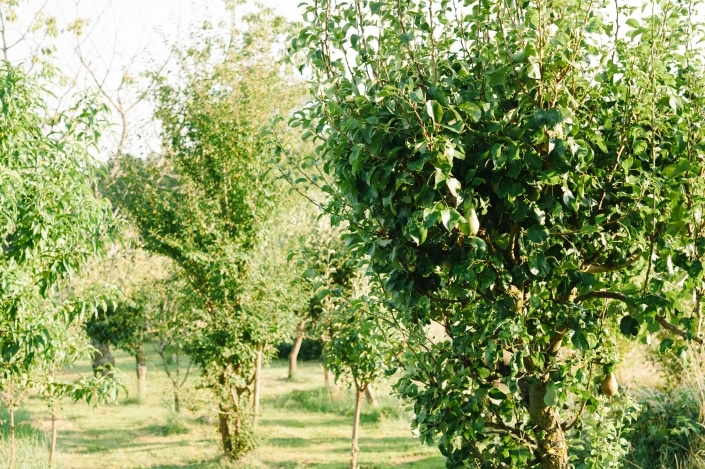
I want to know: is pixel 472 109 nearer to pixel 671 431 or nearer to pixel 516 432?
pixel 516 432

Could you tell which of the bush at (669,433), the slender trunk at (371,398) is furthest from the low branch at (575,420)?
the slender trunk at (371,398)

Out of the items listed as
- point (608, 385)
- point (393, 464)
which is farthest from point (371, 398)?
point (608, 385)

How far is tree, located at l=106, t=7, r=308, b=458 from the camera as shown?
1112 centimetres

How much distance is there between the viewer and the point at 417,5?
9.27ft

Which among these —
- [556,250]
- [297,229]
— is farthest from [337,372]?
[556,250]

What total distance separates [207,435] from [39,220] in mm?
9678

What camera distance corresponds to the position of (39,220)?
567 cm

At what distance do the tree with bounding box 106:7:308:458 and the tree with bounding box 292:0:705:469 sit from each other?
316 inches

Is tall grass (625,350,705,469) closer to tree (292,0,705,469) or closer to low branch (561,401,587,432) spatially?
low branch (561,401,587,432)

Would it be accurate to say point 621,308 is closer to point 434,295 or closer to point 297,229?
point 434,295

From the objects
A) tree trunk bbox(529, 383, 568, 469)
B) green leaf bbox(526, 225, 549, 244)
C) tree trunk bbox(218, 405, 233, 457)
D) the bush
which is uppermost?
green leaf bbox(526, 225, 549, 244)

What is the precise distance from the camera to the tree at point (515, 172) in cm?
264

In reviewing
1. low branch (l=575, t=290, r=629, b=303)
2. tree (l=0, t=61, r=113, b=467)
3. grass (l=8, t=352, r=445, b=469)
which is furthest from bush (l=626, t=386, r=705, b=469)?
tree (l=0, t=61, r=113, b=467)

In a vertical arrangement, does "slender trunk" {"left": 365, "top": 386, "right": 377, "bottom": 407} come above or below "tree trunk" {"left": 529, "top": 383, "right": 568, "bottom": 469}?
below
